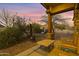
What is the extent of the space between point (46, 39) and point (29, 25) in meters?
0.24

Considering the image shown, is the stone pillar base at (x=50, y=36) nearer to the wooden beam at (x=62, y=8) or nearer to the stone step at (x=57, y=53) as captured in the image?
the stone step at (x=57, y=53)

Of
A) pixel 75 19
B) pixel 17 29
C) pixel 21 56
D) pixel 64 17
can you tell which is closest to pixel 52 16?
pixel 64 17

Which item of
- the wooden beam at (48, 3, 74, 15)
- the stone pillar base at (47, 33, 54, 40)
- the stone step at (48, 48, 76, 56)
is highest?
the wooden beam at (48, 3, 74, 15)

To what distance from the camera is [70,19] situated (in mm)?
1927

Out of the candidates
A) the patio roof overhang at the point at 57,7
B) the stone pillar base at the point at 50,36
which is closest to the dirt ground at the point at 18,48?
the stone pillar base at the point at 50,36

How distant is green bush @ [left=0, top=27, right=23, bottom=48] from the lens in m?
1.93

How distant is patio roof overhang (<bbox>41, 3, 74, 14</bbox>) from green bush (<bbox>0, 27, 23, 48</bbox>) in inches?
15.8

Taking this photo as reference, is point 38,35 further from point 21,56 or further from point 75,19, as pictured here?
point 75,19

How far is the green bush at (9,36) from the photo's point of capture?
193cm

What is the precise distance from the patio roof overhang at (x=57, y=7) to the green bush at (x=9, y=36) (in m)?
0.40

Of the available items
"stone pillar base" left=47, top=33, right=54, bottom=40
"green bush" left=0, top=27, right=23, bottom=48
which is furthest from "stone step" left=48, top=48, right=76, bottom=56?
"green bush" left=0, top=27, right=23, bottom=48

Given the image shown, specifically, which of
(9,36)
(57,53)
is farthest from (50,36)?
(9,36)

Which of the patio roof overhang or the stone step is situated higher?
the patio roof overhang

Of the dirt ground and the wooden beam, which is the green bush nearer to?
the dirt ground
